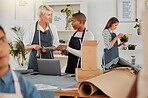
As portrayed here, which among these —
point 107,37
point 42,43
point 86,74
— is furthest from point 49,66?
point 107,37

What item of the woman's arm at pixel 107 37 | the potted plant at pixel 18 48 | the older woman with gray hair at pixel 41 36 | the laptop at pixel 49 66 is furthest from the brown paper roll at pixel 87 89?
the potted plant at pixel 18 48

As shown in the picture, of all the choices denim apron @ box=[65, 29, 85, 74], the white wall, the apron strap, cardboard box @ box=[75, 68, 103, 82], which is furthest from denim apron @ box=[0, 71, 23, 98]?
the white wall

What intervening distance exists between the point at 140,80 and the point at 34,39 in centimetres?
276

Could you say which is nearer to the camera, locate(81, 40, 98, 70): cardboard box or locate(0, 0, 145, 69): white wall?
locate(81, 40, 98, 70): cardboard box

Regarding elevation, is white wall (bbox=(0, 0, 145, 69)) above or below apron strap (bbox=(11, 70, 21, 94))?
above

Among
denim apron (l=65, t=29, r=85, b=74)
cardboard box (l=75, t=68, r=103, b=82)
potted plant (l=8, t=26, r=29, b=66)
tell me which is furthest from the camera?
potted plant (l=8, t=26, r=29, b=66)

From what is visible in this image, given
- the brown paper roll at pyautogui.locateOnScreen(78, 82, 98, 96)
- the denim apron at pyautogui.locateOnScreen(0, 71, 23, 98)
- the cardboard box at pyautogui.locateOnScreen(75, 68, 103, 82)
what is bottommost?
the brown paper roll at pyautogui.locateOnScreen(78, 82, 98, 96)

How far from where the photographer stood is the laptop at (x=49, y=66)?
2.26m

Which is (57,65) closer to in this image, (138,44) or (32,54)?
(32,54)

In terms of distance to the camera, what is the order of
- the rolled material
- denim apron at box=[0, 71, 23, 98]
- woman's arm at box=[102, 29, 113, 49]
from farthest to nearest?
woman's arm at box=[102, 29, 113, 49]
the rolled material
denim apron at box=[0, 71, 23, 98]

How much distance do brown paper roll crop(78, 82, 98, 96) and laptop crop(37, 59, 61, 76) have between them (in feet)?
2.43

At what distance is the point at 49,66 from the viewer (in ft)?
7.51

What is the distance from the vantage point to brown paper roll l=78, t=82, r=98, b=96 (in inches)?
58.0

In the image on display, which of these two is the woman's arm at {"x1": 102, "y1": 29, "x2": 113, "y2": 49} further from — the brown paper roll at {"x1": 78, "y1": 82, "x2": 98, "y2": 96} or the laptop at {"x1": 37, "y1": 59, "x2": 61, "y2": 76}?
the brown paper roll at {"x1": 78, "y1": 82, "x2": 98, "y2": 96}
